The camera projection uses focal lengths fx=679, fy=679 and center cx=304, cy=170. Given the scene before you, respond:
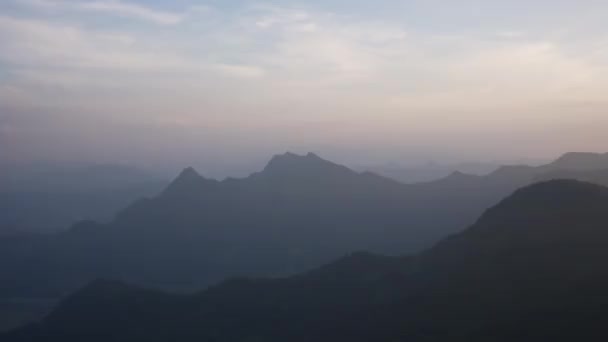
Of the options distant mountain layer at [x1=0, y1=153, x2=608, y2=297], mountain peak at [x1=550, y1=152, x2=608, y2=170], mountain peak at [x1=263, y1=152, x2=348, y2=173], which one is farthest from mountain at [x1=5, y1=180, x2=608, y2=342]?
mountain peak at [x1=263, y1=152, x2=348, y2=173]

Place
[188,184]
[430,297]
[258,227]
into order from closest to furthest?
1. [430,297]
2. [258,227]
3. [188,184]

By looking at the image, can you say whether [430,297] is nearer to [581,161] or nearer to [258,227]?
[258,227]

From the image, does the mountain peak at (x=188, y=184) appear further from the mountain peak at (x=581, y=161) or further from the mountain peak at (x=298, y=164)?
the mountain peak at (x=581, y=161)

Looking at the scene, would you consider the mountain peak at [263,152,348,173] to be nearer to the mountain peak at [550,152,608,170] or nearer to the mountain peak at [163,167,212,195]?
the mountain peak at [163,167,212,195]

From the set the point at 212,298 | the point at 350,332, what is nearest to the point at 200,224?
the point at 212,298

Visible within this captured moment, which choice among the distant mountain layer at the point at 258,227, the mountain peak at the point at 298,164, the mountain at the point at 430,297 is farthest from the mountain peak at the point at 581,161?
the mountain at the point at 430,297

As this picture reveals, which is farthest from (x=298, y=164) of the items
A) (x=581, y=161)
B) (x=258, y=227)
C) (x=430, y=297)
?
(x=430, y=297)

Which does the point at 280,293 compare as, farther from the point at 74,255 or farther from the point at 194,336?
the point at 74,255

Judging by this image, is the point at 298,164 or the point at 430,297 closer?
the point at 430,297
